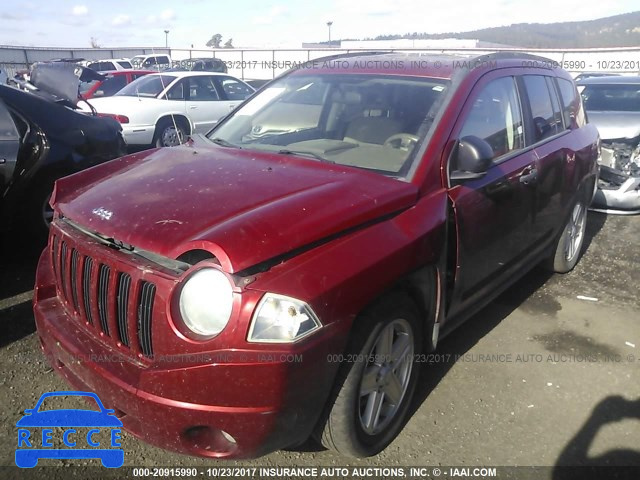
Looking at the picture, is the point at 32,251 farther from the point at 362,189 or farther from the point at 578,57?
the point at 578,57

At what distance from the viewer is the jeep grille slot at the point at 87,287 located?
240 centimetres

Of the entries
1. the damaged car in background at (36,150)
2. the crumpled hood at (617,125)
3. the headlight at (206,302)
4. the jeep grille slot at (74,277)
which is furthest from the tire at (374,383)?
the crumpled hood at (617,125)

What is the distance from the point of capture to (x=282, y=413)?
6.84ft

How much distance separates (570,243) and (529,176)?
1654 millimetres

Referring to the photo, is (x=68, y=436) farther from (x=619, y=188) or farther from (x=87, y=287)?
(x=619, y=188)

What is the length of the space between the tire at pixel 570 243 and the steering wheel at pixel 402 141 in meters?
2.36

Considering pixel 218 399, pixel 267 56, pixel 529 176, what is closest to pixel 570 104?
pixel 529 176

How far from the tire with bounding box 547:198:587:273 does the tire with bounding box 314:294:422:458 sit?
2533 mm

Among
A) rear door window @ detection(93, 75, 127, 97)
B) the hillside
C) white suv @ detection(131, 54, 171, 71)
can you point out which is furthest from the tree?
rear door window @ detection(93, 75, 127, 97)

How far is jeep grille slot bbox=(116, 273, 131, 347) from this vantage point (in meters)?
2.21

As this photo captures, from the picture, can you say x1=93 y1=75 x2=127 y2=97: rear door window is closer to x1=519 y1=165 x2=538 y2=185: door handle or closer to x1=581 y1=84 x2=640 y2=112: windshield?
x1=581 y1=84 x2=640 y2=112: windshield

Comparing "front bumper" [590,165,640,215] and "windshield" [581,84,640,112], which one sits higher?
"windshield" [581,84,640,112]

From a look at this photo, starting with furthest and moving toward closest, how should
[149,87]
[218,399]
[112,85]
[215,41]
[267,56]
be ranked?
[215,41]
[267,56]
[112,85]
[149,87]
[218,399]

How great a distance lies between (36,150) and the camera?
479 cm
